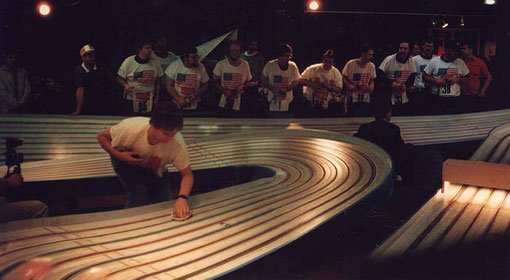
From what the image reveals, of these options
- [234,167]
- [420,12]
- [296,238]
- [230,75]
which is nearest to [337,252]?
[296,238]

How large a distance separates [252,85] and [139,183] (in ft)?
10.9

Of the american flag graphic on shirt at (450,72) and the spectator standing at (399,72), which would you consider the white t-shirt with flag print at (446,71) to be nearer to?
the american flag graphic on shirt at (450,72)

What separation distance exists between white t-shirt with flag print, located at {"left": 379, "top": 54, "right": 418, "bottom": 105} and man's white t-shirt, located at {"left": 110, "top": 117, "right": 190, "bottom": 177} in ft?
14.7

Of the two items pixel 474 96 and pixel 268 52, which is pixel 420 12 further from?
pixel 268 52

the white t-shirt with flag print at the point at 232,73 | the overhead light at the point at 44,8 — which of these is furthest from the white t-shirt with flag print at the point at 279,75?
the overhead light at the point at 44,8

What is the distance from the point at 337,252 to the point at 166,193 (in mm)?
1150

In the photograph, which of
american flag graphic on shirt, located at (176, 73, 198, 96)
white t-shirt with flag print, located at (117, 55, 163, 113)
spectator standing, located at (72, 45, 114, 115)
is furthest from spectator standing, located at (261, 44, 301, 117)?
spectator standing, located at (72, 45, 114, 115)

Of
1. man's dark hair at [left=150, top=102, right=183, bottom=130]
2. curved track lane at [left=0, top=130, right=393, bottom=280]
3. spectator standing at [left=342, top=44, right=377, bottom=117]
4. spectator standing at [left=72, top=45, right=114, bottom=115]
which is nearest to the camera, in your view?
curved track lane at [left=0, top=130, right=393, bottom=280]

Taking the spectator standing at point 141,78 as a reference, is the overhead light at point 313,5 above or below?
above

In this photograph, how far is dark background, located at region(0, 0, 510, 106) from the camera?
7.26 m

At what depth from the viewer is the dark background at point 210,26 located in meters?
7.26

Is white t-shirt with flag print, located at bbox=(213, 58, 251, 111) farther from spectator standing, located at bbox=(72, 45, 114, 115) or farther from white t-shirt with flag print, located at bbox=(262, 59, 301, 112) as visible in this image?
spectator standing, located at bbox=(72, 45, 114, 115)

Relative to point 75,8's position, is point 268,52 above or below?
below

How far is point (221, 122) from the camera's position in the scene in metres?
5.82
